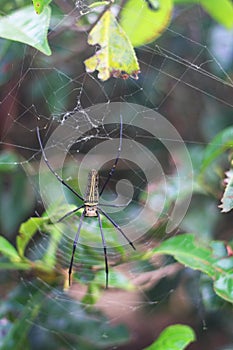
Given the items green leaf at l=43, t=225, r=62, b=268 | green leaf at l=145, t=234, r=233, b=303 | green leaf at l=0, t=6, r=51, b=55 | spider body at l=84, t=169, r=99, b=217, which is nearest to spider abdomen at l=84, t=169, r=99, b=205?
spider body at l=84, t=169, r=99, b=217

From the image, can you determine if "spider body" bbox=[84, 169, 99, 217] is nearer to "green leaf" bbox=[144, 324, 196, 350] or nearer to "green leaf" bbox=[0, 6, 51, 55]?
"green leaf" bbox=[144, 324, 196, 350]

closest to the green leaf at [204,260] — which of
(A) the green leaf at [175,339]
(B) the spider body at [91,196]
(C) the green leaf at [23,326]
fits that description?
(A) the green leaf at [175,339]

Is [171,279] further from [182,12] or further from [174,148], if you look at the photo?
[182,12]

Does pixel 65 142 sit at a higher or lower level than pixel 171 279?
higher

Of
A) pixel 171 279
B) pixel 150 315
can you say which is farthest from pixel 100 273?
pixel 150 315

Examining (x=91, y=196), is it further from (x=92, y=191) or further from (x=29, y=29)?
(x=29, y=29)

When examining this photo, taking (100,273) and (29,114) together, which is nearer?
(100,273)
